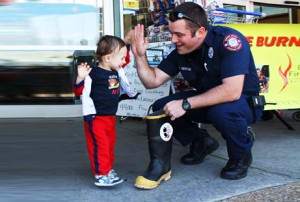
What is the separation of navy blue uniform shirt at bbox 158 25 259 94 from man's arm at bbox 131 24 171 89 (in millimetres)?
174

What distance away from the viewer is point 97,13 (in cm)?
647

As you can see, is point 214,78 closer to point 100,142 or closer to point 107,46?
point 107,46

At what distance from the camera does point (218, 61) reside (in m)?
2.98

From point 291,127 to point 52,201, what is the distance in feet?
9.89

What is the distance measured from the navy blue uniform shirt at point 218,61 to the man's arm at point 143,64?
0.57 ft

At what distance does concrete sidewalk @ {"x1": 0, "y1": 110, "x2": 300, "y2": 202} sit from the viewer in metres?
2.74

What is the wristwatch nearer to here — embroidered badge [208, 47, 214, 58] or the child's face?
embroidered badge [208, 47, 214, 58]

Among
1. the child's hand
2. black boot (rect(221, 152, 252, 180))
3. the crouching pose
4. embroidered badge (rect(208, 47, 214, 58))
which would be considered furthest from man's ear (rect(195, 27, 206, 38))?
black boot (rect(221, 152, 252, 180))

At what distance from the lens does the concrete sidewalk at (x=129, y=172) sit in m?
2.74

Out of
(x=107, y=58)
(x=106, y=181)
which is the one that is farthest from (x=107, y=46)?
(x=106, y=181)

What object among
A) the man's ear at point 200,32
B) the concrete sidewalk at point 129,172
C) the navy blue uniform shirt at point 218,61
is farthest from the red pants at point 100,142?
the man's ear at point 200,32

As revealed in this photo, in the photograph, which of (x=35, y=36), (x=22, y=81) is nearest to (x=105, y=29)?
(x=35, y=36)

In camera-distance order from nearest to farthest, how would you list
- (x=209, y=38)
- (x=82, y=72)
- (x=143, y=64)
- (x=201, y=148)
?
1. (x=82, y=72)
2. (x=209, y=38)
3. (x=143, y=64)
4. (x=201, y=148)

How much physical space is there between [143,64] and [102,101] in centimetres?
47
